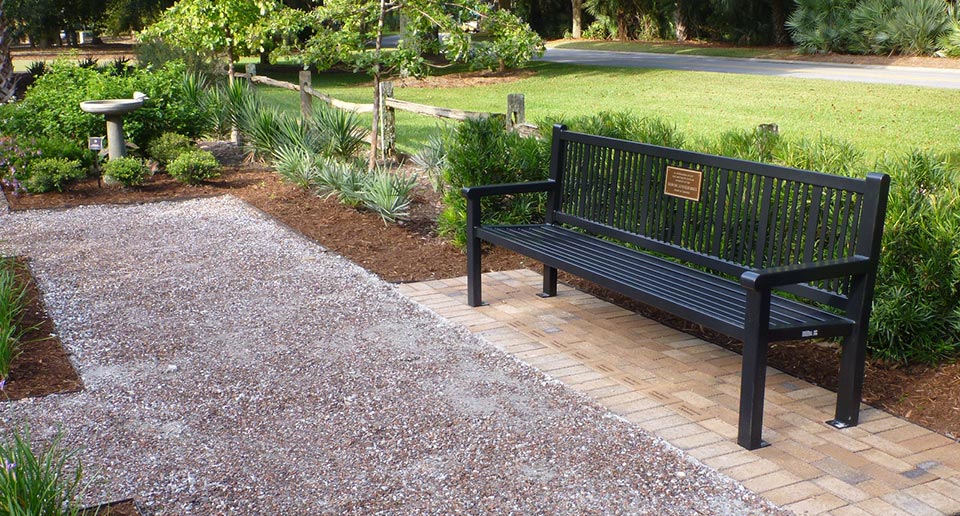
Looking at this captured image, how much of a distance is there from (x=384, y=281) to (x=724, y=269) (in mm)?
2805

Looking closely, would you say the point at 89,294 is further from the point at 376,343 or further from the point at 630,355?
the point at 630,355

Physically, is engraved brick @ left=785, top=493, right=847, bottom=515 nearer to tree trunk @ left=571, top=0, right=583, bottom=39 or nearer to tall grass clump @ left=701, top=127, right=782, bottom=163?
tall grass clump @ left=701, top=127, right=782, bottom=163

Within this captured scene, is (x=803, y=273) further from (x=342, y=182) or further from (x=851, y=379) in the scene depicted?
(x=342, y=182)

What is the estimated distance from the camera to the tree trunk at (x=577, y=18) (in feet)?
149

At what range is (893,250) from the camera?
495 cm

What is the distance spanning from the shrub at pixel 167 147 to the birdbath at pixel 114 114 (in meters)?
0.42

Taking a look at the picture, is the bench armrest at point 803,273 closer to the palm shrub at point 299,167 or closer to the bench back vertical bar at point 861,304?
the bench back vertical bar at point 861,304

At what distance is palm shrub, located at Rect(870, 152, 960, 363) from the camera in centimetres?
478

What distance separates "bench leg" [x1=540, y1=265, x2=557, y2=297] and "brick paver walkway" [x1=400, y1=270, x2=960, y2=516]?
0.08 meters

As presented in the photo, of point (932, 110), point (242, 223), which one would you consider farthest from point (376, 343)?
point (932, 110)

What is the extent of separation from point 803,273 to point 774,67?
25.7 m

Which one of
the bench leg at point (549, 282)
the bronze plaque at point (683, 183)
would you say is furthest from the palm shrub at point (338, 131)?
the bronze plaque at point (683, 183)

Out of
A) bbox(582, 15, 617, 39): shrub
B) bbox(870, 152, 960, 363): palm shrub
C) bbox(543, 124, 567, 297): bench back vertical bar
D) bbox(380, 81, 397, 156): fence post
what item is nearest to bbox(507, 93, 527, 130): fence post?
bbox(380, 81, 397, 156): fence post

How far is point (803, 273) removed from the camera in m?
3.98
